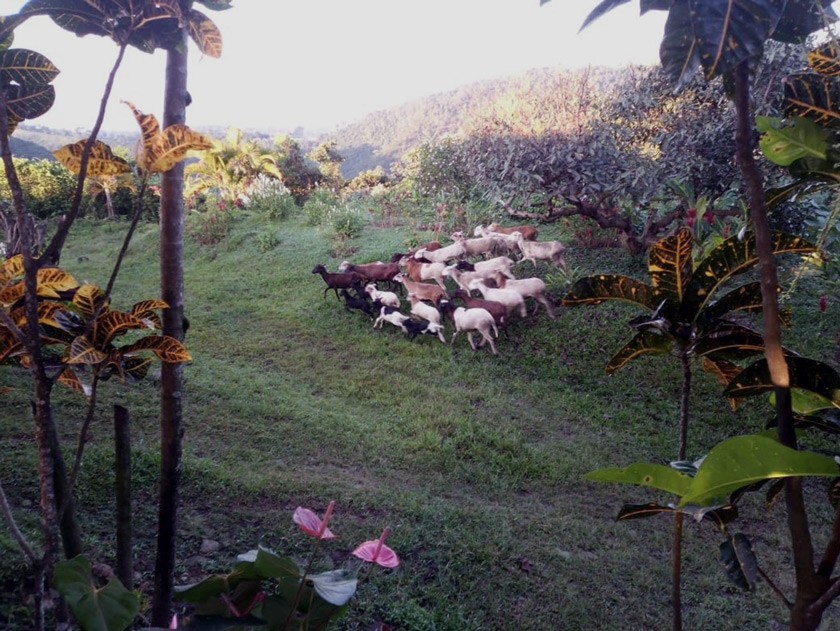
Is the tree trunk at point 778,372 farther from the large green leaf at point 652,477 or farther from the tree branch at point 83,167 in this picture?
the tree branch at point 83,167

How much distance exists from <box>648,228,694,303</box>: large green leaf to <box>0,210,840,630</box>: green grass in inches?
68.2

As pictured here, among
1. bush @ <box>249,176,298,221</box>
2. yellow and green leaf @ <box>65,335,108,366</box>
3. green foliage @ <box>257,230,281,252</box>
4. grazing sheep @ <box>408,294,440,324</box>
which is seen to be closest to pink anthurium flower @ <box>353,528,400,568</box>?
yellow and green leaf @ <box>65,335,108,366</box>

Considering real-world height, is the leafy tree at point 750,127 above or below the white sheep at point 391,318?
above

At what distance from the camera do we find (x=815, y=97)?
1.48m

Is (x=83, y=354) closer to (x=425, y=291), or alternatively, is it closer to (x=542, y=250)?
(x=425, y=291)

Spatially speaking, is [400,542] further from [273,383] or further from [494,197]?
[494,197]

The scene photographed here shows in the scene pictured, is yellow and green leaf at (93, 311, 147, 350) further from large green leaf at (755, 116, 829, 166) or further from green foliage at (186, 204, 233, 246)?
green foliage at (186, 204, 233, 246)

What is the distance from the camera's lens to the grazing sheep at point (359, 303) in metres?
7.54

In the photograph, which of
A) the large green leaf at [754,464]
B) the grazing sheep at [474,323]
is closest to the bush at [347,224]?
the grazing sheep at [474,323]

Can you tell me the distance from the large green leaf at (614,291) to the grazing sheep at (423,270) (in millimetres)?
5593

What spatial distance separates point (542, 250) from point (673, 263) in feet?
19.5

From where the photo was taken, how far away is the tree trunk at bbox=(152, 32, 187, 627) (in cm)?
186

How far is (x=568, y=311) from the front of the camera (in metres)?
7.49

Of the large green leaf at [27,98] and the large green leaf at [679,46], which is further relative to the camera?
the large green leaf at [27,98]
